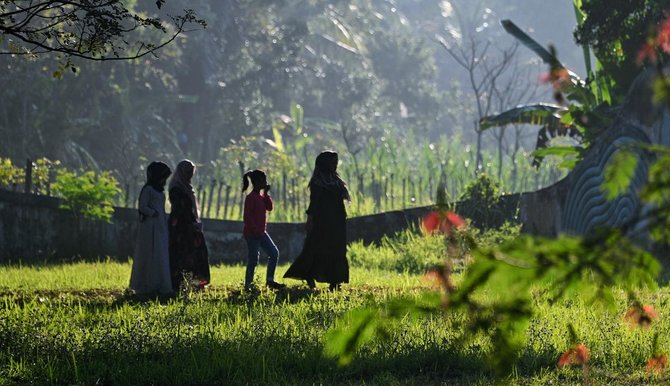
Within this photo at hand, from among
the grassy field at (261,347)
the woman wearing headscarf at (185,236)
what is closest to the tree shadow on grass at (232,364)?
the grassy field at (261,347)

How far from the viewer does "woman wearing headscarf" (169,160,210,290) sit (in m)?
12.7

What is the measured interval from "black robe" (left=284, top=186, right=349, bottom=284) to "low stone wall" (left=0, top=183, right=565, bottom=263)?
649cm

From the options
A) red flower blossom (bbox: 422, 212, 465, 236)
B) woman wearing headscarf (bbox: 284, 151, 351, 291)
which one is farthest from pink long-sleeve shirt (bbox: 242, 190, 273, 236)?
red flower blossom (bbox: 422, 212, 465, 236)

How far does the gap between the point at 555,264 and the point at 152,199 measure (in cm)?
984

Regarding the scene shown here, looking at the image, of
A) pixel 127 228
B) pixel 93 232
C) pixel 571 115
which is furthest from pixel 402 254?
pixel 93 232

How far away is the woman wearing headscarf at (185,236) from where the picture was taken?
1270 cm

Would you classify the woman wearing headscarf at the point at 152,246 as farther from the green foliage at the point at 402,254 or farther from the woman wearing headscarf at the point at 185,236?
the green foliage at the point at 402,254

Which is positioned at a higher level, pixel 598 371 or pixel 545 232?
pixel 545 232

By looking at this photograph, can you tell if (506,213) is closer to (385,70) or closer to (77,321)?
(77,321)

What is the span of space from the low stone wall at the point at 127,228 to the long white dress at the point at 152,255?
579 cm

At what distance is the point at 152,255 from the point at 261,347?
4.79m

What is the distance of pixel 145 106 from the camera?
40.7 meters

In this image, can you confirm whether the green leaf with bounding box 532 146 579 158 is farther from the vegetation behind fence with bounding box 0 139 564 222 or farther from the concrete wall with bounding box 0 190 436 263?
the concrete wall with bounding box 0 190 436 263

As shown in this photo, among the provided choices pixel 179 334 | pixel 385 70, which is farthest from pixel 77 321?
pixel 385 70
